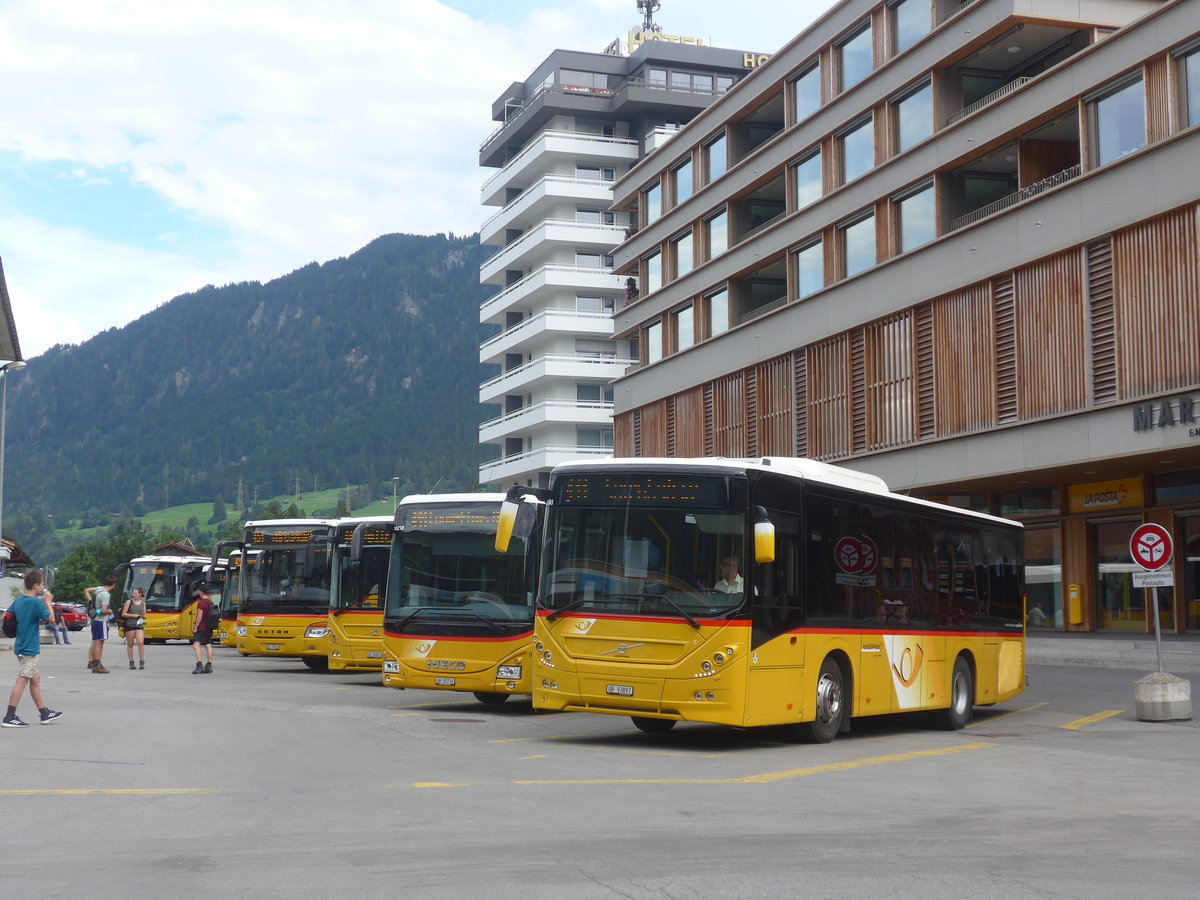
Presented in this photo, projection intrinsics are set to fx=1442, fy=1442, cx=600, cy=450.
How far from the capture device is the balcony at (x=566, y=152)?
77.1 m

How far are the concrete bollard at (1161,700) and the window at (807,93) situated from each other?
93.6ft

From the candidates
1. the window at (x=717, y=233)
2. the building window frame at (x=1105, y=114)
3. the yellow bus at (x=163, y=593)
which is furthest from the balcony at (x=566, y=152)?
the building window frame at (x=1105, y=114)

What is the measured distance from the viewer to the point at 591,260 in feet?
254

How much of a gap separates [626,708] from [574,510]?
6.75 ft

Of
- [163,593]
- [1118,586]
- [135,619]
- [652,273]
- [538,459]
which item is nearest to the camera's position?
[135,619]

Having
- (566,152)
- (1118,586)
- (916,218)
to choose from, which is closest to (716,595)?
(1118,586)

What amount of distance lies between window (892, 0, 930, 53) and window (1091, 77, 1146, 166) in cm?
774

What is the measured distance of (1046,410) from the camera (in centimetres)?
3259

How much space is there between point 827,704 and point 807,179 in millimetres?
31820

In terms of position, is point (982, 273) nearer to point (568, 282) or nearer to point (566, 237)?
point (568, 282)

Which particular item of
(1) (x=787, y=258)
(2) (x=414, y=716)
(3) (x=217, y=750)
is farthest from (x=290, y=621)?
(1) (x=787, y=258)

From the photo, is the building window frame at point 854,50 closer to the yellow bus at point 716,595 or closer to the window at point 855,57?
the window at point 855,57

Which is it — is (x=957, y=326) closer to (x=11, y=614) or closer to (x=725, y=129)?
(x=725, y=129)

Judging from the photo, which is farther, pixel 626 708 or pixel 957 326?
pixel 957 326
